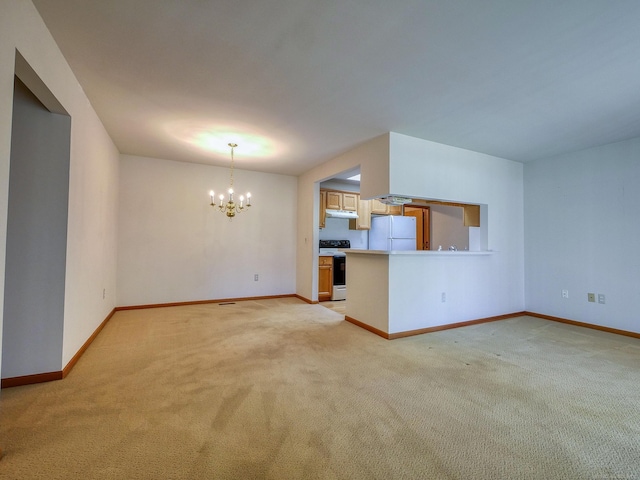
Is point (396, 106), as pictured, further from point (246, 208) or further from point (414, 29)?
point (246, 208)

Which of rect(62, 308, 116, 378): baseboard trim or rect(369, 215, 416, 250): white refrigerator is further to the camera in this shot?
rect(369, 215, 416, 250): white refrigerator

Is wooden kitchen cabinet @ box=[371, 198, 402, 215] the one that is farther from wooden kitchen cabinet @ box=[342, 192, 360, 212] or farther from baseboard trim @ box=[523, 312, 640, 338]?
baseboard trim @ box=[523, 312, 640, 338]

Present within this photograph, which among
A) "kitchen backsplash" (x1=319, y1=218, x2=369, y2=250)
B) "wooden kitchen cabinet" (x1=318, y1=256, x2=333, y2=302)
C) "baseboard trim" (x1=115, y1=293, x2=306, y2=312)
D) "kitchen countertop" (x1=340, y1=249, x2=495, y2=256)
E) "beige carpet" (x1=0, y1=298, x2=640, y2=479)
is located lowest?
"beige carpet" (x1=0, y1=298, x2=640, y2=479)

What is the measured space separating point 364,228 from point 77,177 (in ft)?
15.4

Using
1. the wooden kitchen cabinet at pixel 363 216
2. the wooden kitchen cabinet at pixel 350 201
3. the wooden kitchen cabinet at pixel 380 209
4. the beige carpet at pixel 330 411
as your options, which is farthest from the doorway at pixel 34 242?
the wooden kitchen cabinet at pixel 380 209

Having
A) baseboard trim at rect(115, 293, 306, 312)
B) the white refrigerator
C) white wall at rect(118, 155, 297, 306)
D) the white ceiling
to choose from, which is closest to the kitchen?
the white refrigerator

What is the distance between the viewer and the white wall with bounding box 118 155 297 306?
4.64 m

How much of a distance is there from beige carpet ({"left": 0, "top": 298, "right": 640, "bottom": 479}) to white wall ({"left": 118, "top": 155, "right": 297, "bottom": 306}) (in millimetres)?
1642

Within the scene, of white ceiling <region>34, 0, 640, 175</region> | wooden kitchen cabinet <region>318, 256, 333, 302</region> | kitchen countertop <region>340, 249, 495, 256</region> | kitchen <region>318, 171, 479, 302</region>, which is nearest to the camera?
white ceiling <region>34, 0, 640, 175</region>

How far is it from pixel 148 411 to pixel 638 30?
3.96 m

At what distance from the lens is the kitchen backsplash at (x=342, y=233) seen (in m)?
6.23

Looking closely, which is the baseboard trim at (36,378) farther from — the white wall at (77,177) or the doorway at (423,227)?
the doorway at (423,227)

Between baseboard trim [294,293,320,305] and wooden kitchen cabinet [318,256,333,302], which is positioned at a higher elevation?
wooden kitchen cabinet [318,256,333,302]

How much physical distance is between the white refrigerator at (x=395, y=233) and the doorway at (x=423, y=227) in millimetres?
565
